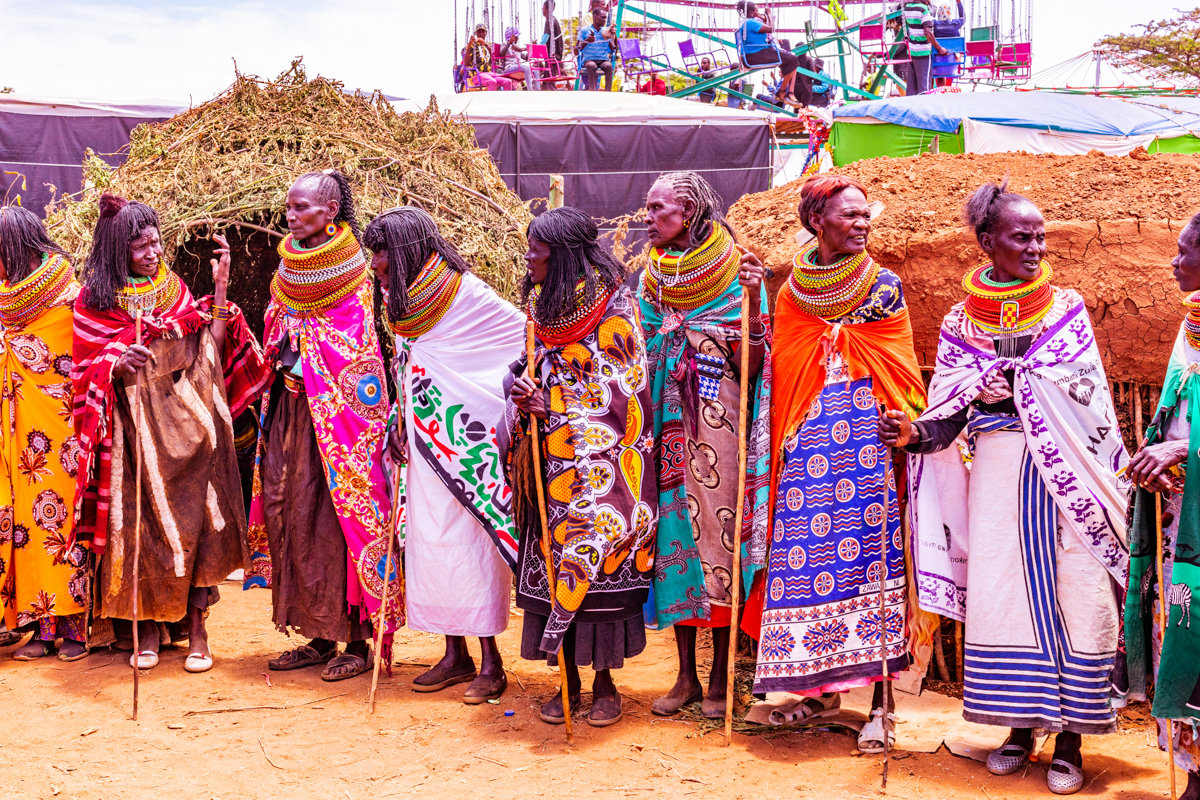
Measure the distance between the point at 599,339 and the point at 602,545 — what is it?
84 cm

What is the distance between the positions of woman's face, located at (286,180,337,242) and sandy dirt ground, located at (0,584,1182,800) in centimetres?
220

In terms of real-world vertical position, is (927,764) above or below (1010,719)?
below

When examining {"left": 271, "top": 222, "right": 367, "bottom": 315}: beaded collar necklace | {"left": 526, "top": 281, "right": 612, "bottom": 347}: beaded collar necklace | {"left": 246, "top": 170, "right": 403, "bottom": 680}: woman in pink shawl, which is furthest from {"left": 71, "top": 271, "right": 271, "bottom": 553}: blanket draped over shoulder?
{"left": 526, "top": 281, "right": 612, "bottom": 347}: beaded collar necklace

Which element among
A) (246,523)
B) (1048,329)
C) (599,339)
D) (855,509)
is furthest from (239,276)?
(1048,329)

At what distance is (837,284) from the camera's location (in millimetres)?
4223

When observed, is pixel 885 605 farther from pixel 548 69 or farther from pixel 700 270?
pixel 548 69

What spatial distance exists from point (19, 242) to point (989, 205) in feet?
15.4

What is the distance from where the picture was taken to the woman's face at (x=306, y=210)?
16.5 ft

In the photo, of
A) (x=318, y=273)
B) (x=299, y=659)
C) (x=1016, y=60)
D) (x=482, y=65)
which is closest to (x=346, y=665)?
(x=299, y=659)

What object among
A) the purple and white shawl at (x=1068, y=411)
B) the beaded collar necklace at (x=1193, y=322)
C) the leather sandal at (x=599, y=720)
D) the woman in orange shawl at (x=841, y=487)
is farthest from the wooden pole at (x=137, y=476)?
the beaded collar necklace at (x=1193, y=322)

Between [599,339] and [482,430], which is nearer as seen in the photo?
[599,339]

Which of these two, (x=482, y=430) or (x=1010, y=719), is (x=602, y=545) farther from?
(x=1010, y=719)

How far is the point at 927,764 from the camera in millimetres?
4105

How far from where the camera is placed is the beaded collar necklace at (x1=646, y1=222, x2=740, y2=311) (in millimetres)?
4465
